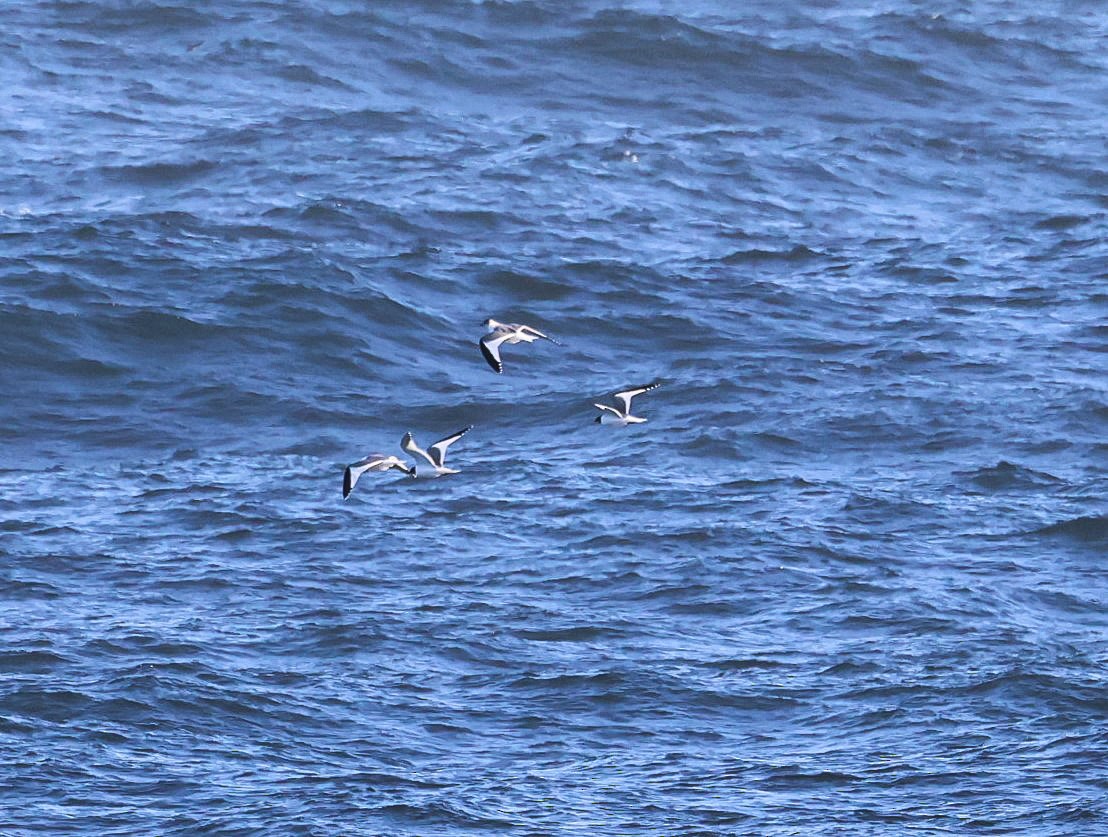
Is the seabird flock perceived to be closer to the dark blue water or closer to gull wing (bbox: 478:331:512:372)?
gull wing (bbox: 478:331:512:372)

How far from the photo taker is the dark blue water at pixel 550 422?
21.0 m

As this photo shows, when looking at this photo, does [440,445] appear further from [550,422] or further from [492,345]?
[550,422]

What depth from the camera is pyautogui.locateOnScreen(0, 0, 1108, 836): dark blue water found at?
828 inches

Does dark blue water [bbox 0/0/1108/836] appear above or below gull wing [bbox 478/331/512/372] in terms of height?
below

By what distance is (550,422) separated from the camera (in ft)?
94.6

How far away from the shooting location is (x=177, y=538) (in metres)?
25.2

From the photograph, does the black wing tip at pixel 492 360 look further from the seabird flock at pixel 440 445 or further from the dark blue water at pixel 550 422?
the dark blue water at pixel 550 422

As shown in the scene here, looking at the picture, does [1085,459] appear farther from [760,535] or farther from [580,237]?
[580,237]

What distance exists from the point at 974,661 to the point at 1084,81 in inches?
967

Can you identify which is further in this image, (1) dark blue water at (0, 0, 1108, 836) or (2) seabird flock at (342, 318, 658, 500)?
(1) dark blue water at (0, 0, 1108, 836)

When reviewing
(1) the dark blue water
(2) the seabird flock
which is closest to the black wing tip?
(2) the seabird flock

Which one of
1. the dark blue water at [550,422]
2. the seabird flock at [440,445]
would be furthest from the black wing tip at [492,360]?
the dark blue water at [550,422]

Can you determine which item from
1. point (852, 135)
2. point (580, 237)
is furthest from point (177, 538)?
point (852, 135)

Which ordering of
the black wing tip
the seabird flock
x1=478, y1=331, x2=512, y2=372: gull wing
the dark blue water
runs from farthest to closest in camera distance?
1. the dark blue water
2. the seabird flock
3. x1=478, y1=331, x2=512, y2=372: gull wing
4. the black wing tip
